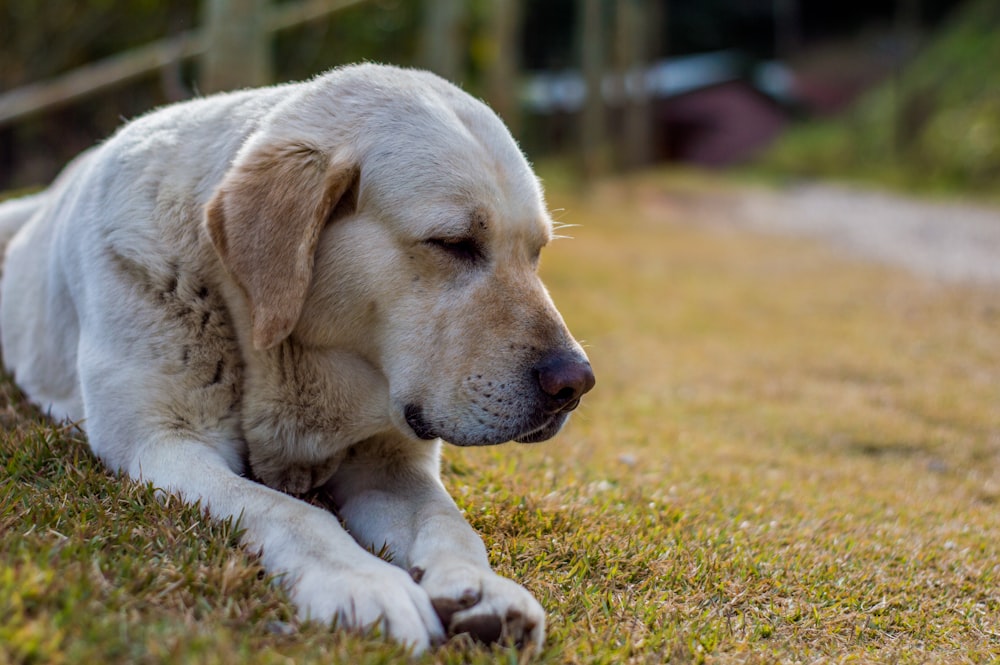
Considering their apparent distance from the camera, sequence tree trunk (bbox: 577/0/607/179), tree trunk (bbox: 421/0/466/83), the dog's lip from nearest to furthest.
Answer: the dog's lip
tree trunk (bbox: 421/0/466/83)
tree trunk (bbox: 577/0/607/179)

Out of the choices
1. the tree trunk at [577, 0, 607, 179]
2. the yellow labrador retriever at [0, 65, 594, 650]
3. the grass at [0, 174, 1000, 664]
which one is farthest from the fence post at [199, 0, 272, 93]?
the tree trunk at [577, 0, 607, 179]

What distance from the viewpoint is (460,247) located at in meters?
3.04

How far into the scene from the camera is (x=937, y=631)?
2.95 m

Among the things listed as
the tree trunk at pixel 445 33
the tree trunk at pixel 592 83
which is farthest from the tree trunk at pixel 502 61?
the tree trunk at pixel 592 83

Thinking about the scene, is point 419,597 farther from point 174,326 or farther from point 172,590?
point 174,326

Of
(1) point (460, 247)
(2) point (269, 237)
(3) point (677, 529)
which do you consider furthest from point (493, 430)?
(3) point (677, 529)

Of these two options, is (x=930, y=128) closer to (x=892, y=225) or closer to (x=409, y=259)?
(x=892, y=225)

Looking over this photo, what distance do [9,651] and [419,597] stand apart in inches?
Result: 35.1

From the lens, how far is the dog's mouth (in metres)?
2.87

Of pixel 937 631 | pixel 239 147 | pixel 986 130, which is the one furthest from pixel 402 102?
pixel 986 130

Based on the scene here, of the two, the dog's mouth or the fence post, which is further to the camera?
the fence post

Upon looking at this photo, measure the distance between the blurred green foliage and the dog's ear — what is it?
19.0 metres

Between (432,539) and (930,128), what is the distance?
76.1 feet

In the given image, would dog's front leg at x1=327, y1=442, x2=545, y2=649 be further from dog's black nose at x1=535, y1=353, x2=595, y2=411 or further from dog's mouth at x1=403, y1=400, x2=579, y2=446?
dog's black nose at x1=535, y1=353, x2=595, y2=411
